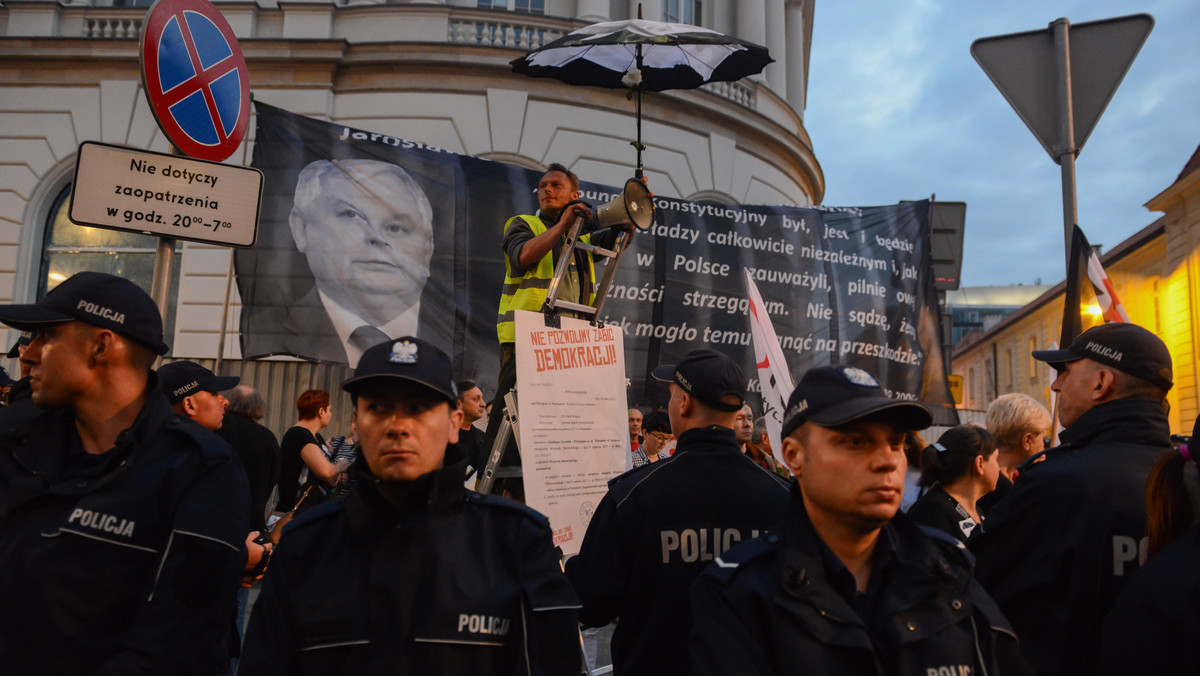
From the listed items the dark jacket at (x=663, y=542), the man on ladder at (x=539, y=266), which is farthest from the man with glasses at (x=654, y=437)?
the dark jacket at (x=663, y=542)

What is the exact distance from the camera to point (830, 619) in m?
1.99

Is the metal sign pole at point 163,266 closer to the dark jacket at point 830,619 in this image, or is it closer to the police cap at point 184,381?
the police cap at point 184,381

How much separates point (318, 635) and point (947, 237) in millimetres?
13174

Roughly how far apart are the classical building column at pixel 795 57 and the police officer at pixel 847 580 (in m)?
17.0

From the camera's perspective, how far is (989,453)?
15.3 feet

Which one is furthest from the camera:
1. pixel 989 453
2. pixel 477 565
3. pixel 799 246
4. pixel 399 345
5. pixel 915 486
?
pixel 799 246

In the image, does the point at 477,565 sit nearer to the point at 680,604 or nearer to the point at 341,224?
the point at 680,604

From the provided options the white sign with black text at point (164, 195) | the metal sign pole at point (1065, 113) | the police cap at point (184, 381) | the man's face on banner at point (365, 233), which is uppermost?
the man's face on banner at point (365, 233)

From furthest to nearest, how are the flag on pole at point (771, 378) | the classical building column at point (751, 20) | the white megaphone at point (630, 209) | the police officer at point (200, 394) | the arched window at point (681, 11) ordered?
the classical building column at point (751, 20)
the arched window at point (681, 11)
the flag on pole at point (771, 378)
the white megaphone at point (630, 209)
the police officer at point (200, 394)

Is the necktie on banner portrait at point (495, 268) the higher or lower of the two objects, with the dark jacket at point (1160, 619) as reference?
higher

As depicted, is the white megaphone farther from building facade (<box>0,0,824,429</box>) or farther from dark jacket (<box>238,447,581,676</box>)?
building facade (<box>0,0,824,429</box>)

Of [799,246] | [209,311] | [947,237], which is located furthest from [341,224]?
[947,237]

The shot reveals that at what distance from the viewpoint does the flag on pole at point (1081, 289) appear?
4.84 m

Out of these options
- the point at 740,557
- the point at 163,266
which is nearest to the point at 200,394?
the point at 163,266
